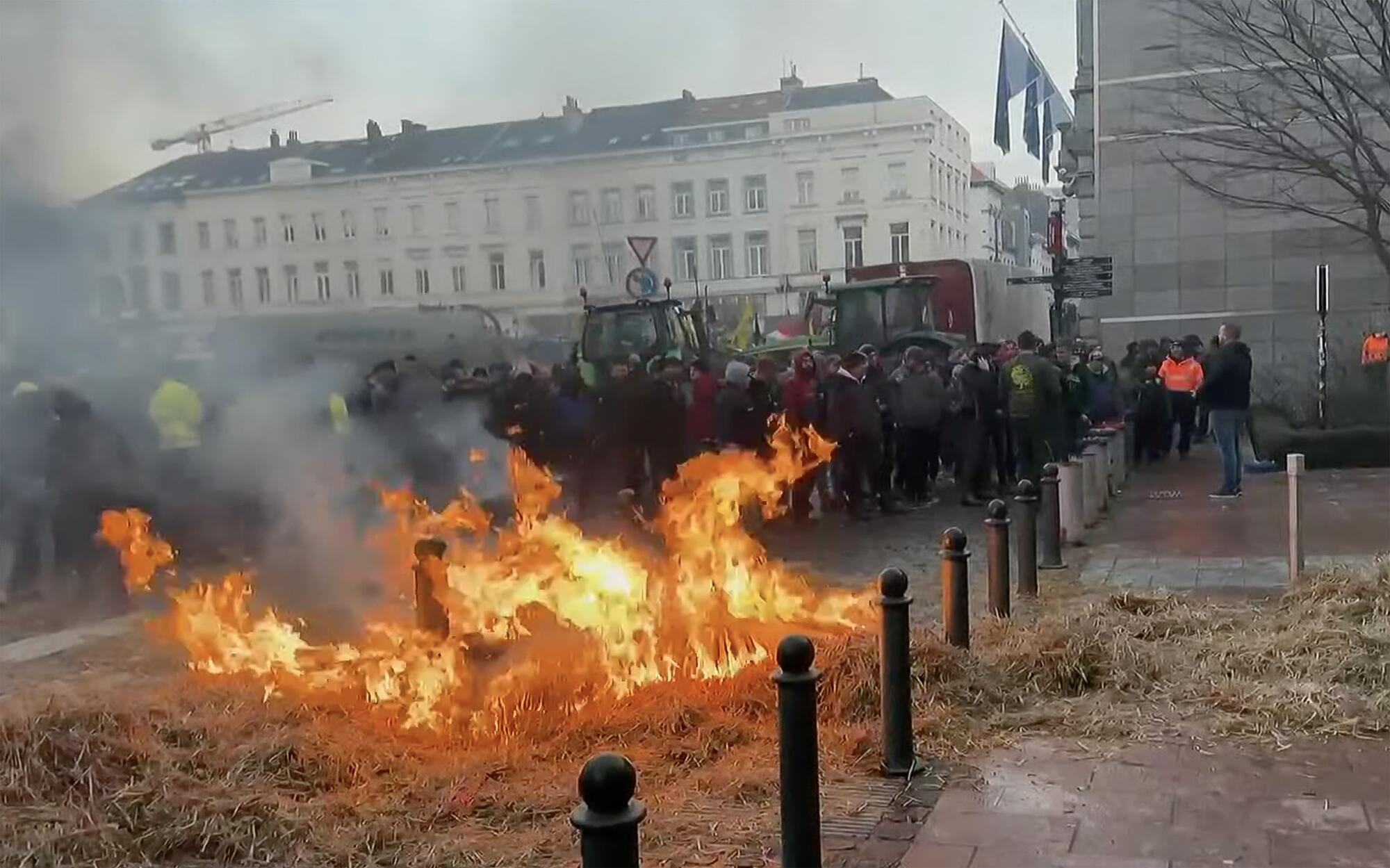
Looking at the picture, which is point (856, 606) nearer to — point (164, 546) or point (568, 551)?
point (568, 551)

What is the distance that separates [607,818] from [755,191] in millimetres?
8592

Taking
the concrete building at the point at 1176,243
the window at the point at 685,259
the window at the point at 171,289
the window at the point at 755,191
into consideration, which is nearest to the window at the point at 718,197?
the window at the point at 755,191

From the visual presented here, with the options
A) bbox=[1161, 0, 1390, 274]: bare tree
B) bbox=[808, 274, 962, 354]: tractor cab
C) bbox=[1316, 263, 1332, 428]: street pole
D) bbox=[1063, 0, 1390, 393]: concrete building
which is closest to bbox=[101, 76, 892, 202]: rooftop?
→ bbox=[808, 274, 962, 354]: tractor cab

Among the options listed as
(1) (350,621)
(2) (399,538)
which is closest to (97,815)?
(1) (350,621)

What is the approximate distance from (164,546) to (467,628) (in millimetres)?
4060

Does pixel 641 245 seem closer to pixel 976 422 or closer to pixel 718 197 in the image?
pixel 718 197

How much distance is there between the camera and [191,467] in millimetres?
8531

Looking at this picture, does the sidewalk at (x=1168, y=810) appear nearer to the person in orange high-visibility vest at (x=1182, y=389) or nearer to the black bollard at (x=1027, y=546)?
the black bollard at (x=1027, y=546)

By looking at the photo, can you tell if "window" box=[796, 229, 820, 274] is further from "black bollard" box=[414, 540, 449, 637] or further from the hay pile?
"black bollard" box=[414, 540, 449, 637]

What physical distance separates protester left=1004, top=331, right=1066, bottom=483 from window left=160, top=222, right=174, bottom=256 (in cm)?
751

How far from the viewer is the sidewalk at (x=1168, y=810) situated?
3867 mm

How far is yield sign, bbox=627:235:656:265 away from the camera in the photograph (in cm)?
1030

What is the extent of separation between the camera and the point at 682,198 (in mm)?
10180

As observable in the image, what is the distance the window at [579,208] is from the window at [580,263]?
0.66 feet
